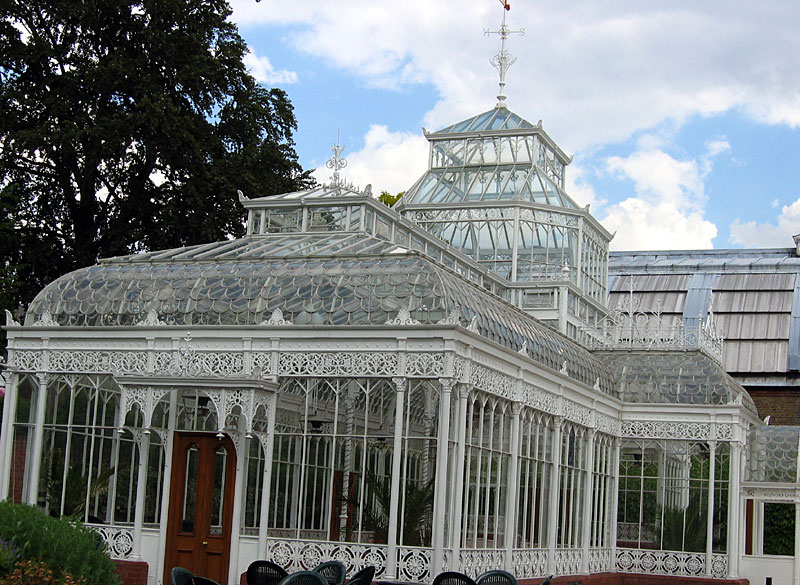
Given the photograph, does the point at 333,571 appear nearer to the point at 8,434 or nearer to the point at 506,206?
the point at 8,434

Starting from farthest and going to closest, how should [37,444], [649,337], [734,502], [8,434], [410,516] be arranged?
1. [649,337]
2. [734,502]
3. [8,434]
4. [37,444]
5. [410,516]

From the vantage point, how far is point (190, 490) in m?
18.3

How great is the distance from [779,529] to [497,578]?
16.6 m

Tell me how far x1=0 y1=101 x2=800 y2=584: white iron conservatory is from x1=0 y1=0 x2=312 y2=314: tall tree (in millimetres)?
7156

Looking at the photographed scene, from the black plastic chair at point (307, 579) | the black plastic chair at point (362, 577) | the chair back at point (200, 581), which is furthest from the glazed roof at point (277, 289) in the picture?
the chair back at point (200, 581)

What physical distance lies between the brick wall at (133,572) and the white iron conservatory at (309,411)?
15 centimetres

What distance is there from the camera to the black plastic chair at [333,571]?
14.2 m

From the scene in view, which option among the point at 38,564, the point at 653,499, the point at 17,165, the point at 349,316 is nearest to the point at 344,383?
the point at 349,316

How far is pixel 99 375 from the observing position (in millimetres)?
19219

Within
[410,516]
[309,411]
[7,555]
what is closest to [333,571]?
[410,516]

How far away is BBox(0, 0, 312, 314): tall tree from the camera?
95.4 feet

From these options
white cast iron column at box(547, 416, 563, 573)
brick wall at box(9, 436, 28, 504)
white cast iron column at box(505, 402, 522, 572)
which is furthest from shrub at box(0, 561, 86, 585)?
white cast iron column at box(547, 416, 563, 573)

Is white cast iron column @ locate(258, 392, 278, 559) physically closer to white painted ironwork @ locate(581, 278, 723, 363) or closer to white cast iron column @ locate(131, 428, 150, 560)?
white cast iron column @ locate(131, 428, 150, 560)

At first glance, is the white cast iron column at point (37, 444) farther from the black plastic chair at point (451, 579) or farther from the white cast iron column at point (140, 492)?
the black plastic chair at point (451, 579)
